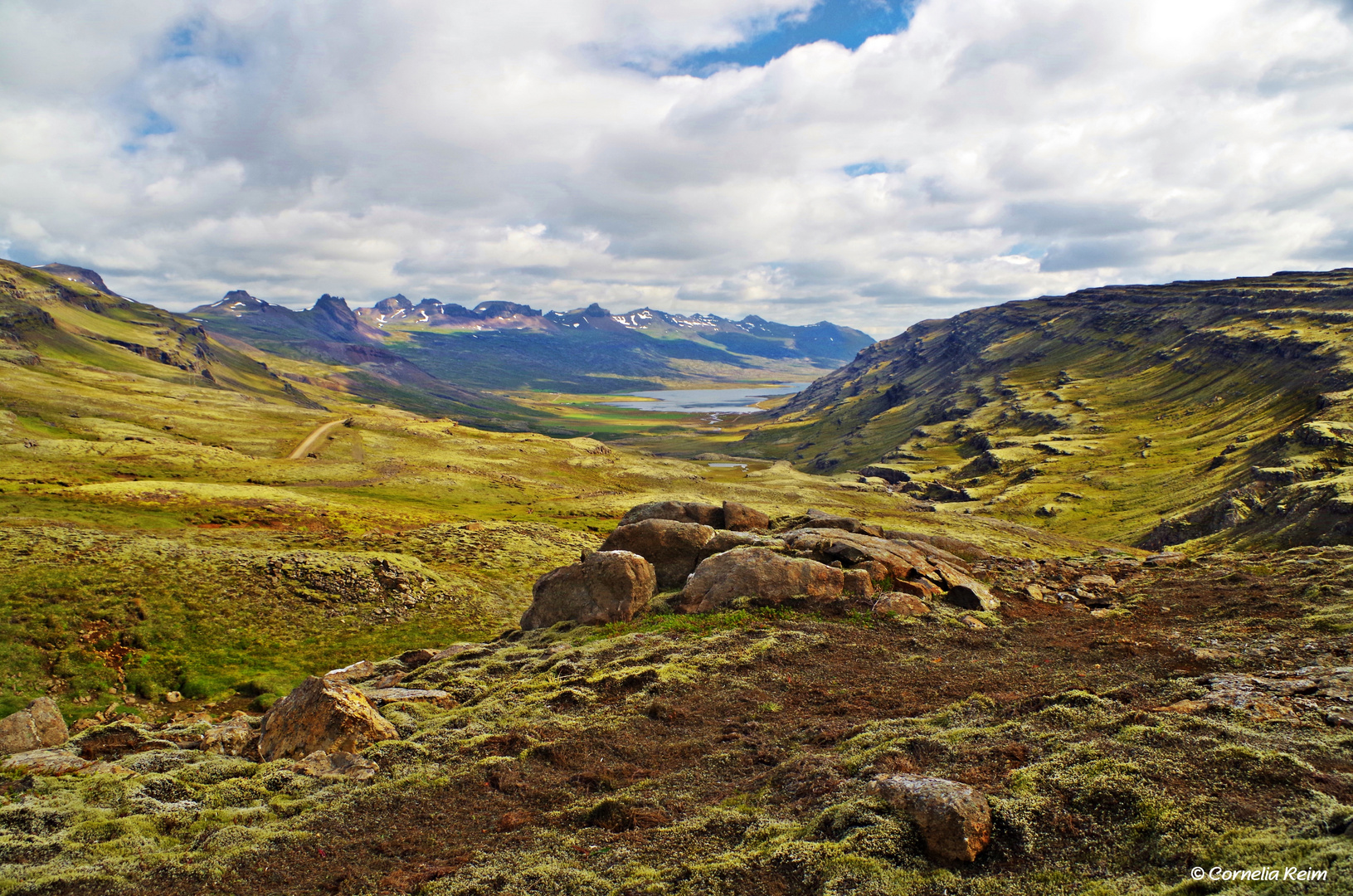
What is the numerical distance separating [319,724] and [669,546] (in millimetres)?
Answer: 22266

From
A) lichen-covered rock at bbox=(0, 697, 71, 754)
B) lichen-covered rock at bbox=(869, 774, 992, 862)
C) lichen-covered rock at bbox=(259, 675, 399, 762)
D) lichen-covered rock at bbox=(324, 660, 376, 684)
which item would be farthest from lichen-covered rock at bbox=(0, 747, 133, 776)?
lichen-covered rock at bbox=(869, 774, 992, 862)

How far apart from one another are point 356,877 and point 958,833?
1357 cm

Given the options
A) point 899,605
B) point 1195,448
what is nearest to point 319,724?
point 899,605

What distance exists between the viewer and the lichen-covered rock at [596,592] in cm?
3397

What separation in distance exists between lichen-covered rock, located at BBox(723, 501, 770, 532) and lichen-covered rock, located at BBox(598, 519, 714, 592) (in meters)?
6.07

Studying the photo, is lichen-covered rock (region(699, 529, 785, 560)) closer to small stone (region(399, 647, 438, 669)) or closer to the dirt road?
small stone (region(399, 647, 438, 669))

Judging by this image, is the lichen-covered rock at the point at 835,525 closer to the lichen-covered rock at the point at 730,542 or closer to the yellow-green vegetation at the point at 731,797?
the lichen-covered rock at the point at 730,542

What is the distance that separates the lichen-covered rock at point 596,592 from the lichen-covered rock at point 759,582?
270 centimetres

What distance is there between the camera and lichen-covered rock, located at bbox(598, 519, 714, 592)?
38969 mm

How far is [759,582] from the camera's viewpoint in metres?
33.5

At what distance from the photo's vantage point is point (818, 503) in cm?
11606

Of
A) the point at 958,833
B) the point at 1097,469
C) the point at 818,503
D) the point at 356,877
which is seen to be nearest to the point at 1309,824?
the point at 958,833

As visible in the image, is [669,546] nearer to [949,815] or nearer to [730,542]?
[730,542]

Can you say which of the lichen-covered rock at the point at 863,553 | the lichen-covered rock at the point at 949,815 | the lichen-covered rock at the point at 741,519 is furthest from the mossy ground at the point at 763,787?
the lichen-covered rock at the point at 741,519
